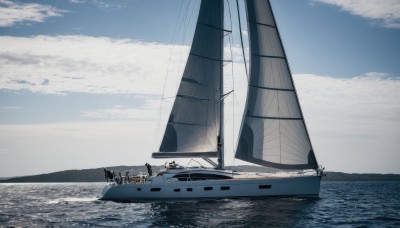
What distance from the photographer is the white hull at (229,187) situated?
26.1m

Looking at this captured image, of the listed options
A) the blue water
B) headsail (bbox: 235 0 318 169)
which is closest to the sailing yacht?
headsail (bbox: 235 0 318 169)

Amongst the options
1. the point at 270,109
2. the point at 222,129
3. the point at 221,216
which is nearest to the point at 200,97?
the point at 222,129

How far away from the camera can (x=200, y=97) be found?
29.2m

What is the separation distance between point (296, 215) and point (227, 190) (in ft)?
19.8

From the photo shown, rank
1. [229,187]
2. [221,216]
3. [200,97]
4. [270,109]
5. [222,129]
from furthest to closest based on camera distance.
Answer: [200,97], [222,129], [270,109], [229,187], [221,216]

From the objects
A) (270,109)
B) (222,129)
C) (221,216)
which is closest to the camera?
(221,216)

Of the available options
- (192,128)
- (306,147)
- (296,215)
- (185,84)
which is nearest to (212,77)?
(185,84)

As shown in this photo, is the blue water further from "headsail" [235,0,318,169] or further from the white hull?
"headsail" [235,0,318,169]

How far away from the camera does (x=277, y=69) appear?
1105 inches

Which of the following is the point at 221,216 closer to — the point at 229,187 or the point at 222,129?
the point at 229,187

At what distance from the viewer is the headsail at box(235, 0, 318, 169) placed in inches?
1070

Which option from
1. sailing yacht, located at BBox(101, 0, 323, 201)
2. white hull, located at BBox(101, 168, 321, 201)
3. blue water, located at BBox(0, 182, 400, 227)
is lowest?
blue water, located at BBox(0, 182, 400, 227)

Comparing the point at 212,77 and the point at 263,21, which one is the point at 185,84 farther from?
the point at 263,21

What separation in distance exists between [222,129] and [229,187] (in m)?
4.45
